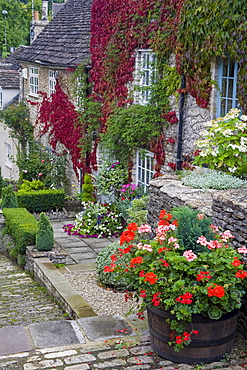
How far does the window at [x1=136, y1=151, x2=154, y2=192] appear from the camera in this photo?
13.1m

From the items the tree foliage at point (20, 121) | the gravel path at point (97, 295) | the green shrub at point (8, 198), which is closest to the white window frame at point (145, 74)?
the green shrub at point (8, 198)

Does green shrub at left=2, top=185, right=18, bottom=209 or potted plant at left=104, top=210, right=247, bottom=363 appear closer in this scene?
potted plant at left=104, top=210, right=247, bottom=363


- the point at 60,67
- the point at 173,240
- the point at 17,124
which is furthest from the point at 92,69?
the point at 173,240

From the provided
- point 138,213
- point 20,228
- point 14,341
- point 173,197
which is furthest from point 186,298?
point 20,228

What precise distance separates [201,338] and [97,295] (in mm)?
3563

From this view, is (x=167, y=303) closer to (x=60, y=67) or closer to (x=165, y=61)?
(x=165, y=61)

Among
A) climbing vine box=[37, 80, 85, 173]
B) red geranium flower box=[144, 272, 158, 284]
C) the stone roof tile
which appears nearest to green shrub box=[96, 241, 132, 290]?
red geranium flower box=[144, 272, 158, 284]

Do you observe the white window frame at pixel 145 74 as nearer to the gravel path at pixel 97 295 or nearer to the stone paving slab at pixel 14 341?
Result: the gravel path at pixel 97 295

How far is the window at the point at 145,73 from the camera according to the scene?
1242 cm

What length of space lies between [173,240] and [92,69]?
11.6 m

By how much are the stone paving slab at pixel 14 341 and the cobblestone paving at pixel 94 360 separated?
0.11m

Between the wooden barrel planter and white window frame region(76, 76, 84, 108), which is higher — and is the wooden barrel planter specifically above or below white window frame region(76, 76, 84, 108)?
below

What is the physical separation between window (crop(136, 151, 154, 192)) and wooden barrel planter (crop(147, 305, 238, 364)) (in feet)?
26.2

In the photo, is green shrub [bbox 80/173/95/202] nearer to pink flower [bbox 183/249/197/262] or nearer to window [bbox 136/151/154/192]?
window [bbox 136/151/154/192]
